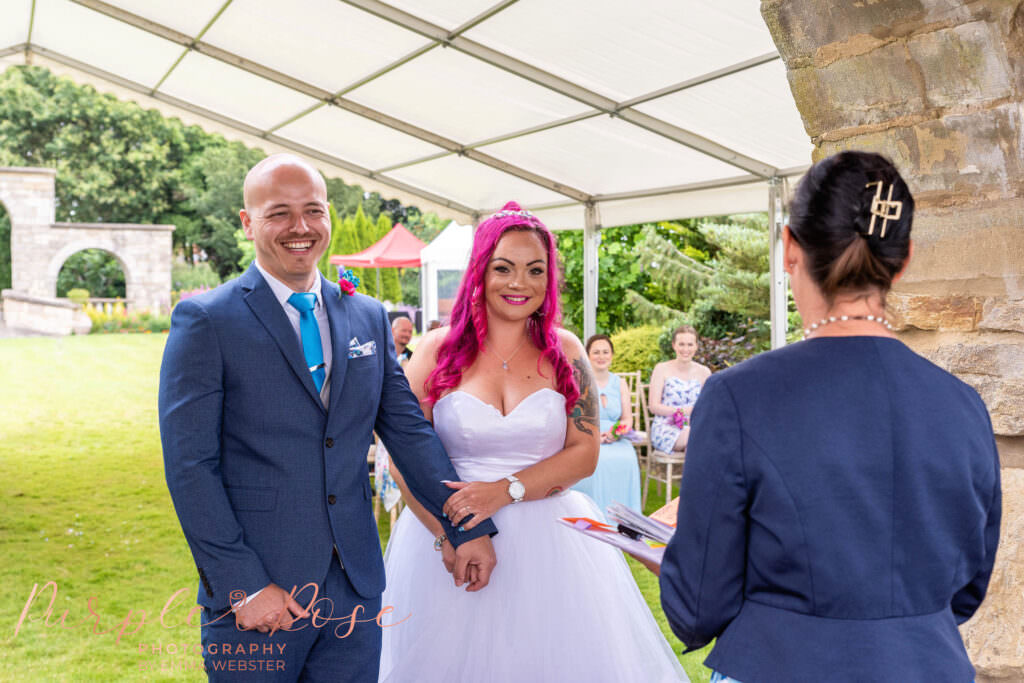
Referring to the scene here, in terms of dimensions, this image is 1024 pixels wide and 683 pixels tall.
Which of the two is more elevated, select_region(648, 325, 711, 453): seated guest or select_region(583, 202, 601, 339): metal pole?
select_region(583, 202, 601, 339): metal pole

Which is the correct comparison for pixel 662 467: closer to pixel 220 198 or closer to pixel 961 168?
pixel 961 168

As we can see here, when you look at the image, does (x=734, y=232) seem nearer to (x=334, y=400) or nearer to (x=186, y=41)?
(x=186, y=41)

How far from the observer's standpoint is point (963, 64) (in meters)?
1.97

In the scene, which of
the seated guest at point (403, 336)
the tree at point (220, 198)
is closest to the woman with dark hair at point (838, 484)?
the seated guest at point (403, 336)

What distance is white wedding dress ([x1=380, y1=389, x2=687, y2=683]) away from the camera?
8.13ft

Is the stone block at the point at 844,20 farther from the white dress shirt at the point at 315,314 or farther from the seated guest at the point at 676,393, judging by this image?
the seated guest at the point at 676,393

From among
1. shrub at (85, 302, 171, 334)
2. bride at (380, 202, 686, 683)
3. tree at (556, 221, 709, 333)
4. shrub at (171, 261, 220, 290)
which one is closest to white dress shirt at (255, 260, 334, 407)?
bride at (380, 202, 686, 683)

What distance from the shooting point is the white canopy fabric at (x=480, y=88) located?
18.0 feet

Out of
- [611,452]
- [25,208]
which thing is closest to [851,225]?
[611,452]

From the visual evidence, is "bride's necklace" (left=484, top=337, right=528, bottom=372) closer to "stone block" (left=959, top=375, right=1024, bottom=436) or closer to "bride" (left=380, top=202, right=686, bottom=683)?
"bride" (left=380, top=202, right=686, bottom=683)

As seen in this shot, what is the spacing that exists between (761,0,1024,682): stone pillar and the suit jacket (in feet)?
4.85

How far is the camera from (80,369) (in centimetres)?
1727

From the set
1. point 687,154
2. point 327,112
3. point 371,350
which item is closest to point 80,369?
point 327,112

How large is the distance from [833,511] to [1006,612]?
1132 mm
